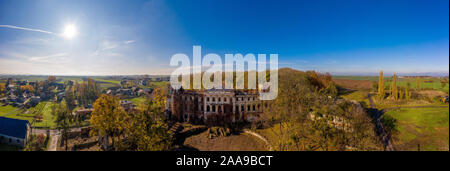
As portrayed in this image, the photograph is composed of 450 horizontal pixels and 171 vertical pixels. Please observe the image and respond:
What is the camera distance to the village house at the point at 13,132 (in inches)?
366

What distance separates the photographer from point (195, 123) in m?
25.4

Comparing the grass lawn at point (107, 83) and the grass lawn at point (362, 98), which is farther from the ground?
the grass lawn at point (107, 83)

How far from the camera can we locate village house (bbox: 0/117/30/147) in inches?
366

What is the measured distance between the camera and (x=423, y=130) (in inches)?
422

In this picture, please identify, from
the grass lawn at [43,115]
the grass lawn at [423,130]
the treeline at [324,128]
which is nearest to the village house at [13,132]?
the grass lawn at [43,115]

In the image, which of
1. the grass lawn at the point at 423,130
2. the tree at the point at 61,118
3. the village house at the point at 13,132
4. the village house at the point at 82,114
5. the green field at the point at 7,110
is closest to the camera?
the grass lawn at the point at 423,130

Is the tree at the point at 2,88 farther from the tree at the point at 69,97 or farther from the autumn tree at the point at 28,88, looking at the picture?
the tree at the point at 69,97

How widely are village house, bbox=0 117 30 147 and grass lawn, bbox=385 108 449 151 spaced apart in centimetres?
2873

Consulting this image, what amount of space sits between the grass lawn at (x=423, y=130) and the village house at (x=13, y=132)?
28728mm

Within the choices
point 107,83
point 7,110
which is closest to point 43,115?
point 7,110

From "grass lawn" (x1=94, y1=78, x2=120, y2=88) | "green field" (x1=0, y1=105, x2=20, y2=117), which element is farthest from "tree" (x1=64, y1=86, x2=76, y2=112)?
"green field" (x1=0, y1=105, x2=20, y2=117)

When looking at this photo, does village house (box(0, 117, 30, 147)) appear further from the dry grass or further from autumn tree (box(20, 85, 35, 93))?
the dry grass

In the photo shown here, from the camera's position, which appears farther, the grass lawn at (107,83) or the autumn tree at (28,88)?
the grass lawn at (107,83)
